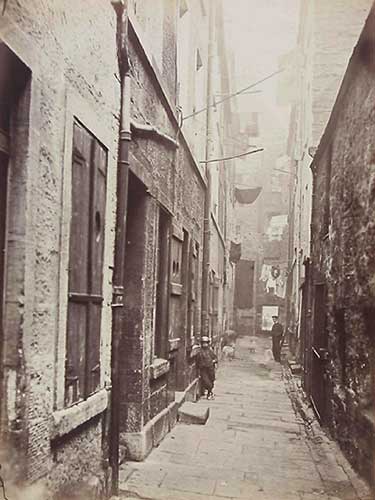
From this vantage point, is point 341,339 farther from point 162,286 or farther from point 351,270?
point 162,286

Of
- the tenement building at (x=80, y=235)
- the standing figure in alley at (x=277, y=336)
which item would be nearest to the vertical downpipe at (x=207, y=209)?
the tenement building at (x=80, y=235)

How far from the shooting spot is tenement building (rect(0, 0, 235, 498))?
3.01 m

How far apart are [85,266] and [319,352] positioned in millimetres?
5940

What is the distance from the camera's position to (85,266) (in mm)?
4086

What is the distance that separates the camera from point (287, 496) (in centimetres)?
521

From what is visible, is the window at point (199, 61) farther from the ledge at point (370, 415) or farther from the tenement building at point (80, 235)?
the ledge at point (370, 415)

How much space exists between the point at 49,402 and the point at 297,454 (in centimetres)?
441

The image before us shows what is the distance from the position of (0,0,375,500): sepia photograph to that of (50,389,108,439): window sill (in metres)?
0.02

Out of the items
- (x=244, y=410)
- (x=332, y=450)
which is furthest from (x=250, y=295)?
(x=332, y=450)

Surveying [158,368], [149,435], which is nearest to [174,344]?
[158,368]

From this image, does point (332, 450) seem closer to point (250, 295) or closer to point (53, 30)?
point (53, 30)

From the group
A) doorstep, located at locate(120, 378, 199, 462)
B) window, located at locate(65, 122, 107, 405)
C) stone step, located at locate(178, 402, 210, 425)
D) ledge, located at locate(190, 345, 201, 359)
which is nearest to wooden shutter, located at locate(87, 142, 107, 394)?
window, located at locate(65, 122, 107, 405)

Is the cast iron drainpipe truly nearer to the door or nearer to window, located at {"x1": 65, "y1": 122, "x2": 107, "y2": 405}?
window, located at {"x1": 65, "y1": 122, "x2": 107, "y2": 405}

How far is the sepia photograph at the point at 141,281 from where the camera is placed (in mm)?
3068
